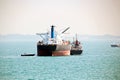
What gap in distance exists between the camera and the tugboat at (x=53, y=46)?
22766mm

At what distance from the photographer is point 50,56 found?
23.0m

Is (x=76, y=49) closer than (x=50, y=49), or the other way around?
(x=50, y=49)

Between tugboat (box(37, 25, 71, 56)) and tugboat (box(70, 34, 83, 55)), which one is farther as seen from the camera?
tugboat (box(70, 34, 83, 55))

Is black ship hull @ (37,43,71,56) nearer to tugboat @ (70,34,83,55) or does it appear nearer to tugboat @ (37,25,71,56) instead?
tugboat @ (37,25,71,56)

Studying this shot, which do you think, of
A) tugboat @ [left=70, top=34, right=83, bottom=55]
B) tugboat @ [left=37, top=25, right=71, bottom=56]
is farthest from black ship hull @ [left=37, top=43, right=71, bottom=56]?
tugboat @ [left=70, top=34, right=83, bottom=55]

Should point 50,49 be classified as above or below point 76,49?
above

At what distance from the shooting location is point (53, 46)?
22859 millimetres

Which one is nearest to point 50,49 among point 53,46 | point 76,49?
point 53,46

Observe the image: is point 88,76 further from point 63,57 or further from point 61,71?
point 63,57

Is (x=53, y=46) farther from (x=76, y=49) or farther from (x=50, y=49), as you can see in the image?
(x=76, y=49)

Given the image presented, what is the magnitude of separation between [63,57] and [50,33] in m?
1.95

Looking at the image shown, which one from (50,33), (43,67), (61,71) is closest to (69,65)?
(43,67)

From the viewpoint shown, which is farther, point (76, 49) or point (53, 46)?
point (76, 49)

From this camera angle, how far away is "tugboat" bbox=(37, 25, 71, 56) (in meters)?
22.8
